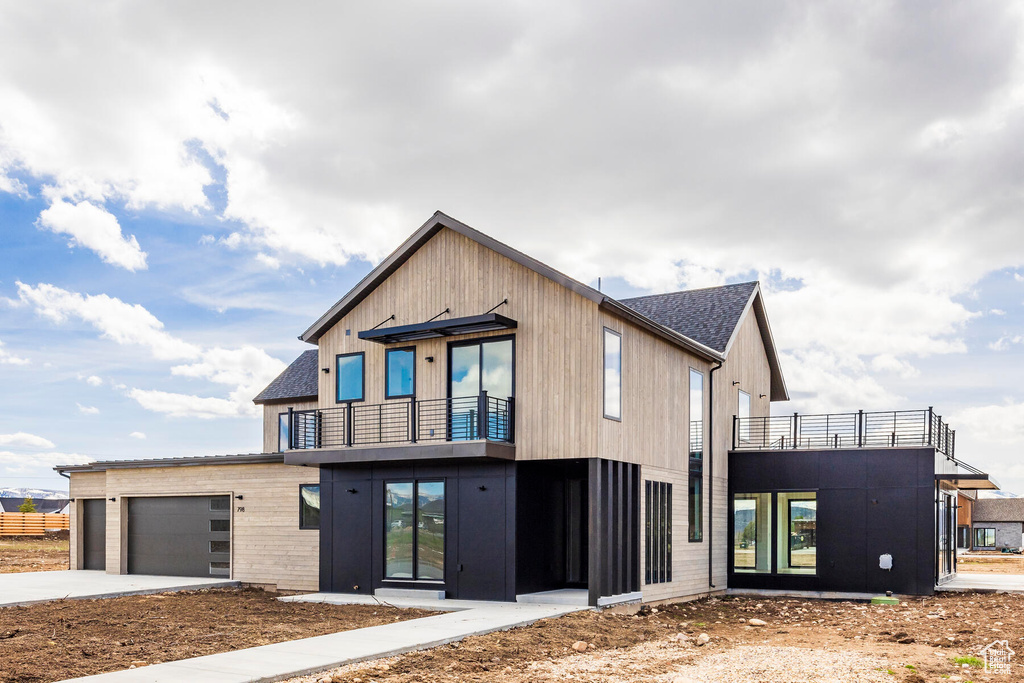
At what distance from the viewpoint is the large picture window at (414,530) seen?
17891mm

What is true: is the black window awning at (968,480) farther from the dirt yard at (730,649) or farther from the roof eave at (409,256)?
the roof eave at (409,256)

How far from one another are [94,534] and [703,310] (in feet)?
58.9

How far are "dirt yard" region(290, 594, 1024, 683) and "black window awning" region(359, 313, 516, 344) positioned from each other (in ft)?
17.7

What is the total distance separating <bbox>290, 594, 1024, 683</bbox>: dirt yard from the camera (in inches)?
423

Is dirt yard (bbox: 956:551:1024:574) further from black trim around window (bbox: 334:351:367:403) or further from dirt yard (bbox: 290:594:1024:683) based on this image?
black trim around window (bbox: 334:351:367:403)

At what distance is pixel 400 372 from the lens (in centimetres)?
1902

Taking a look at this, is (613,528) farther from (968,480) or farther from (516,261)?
(968,480)

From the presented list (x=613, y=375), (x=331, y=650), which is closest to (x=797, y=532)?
(x=613, y=375)

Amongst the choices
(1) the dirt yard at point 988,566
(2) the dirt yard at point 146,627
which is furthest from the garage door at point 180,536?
(1) the dirt yard at point 988,566

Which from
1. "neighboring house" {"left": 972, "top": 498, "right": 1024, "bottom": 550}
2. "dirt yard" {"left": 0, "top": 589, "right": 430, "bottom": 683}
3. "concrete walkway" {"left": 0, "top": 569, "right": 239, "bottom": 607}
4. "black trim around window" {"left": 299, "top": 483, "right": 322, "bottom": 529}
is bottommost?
"neighboring house" {"left": 972, "top": 498, "right": 1024, "bottom": 550}

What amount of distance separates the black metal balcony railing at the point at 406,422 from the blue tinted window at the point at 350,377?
22 centimetres

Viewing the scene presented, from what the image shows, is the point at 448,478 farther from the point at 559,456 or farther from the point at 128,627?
the point at 128,627

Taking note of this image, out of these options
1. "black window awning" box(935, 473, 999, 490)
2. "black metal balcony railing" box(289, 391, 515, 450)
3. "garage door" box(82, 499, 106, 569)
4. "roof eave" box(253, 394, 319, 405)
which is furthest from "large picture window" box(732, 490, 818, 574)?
"garage door" box(82, 499, 106, 569)

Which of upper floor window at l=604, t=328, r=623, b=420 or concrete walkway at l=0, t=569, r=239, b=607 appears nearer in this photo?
upper floor window at l=604, t=328, r=623, b=420
